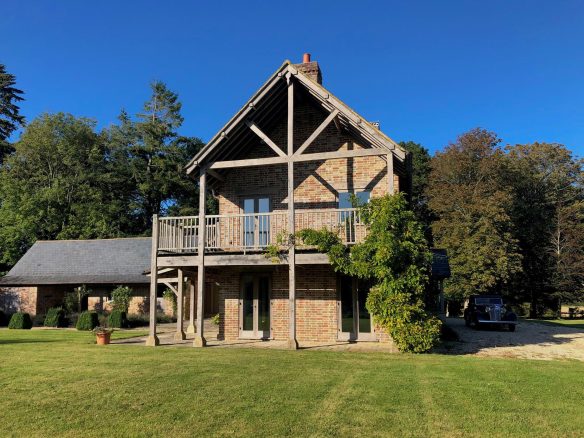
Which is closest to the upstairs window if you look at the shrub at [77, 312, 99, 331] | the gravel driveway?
the gravel driveway

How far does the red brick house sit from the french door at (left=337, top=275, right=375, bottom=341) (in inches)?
1.3

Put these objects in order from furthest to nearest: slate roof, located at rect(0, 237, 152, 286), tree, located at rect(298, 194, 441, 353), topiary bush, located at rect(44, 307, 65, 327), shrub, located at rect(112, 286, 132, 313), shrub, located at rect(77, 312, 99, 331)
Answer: slate roof, located at rect(0, 237, 152, 286) < shrub, located at rect(112, 286, 132, 313) < topiary bush, located at rect(44, 307, 65, 327) < shrub, located at rect(77, 312, 99, 331) < tree, located at rect(298, 194, 441, 353)

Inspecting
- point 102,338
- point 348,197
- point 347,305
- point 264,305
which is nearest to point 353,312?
point 347,305

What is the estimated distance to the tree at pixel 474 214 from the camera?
3588 cm

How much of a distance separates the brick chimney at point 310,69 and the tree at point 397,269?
585 centimetres

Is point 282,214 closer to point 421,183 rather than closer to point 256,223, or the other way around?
point 256,223

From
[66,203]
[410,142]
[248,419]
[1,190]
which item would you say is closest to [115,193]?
[66,203]

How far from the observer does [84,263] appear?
30297mm

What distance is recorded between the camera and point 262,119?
51.9 feet

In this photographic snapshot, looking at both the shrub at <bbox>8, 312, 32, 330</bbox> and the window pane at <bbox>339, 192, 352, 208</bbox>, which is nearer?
the window pane at <bbox>339, 192, 352, 208</bbox>

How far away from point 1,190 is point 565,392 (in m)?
46.7

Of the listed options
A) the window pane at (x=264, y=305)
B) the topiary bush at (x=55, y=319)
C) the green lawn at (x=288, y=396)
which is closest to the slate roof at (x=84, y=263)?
the topiary bush at (x=55, y=319)

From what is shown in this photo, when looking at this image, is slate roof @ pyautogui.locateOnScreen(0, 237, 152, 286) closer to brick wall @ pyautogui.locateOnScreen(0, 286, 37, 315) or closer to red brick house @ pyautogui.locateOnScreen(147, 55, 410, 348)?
brick wall @ pyautogui.locateOnScreen(0, 286, 37, 315)

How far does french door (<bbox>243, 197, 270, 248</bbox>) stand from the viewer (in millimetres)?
14297
